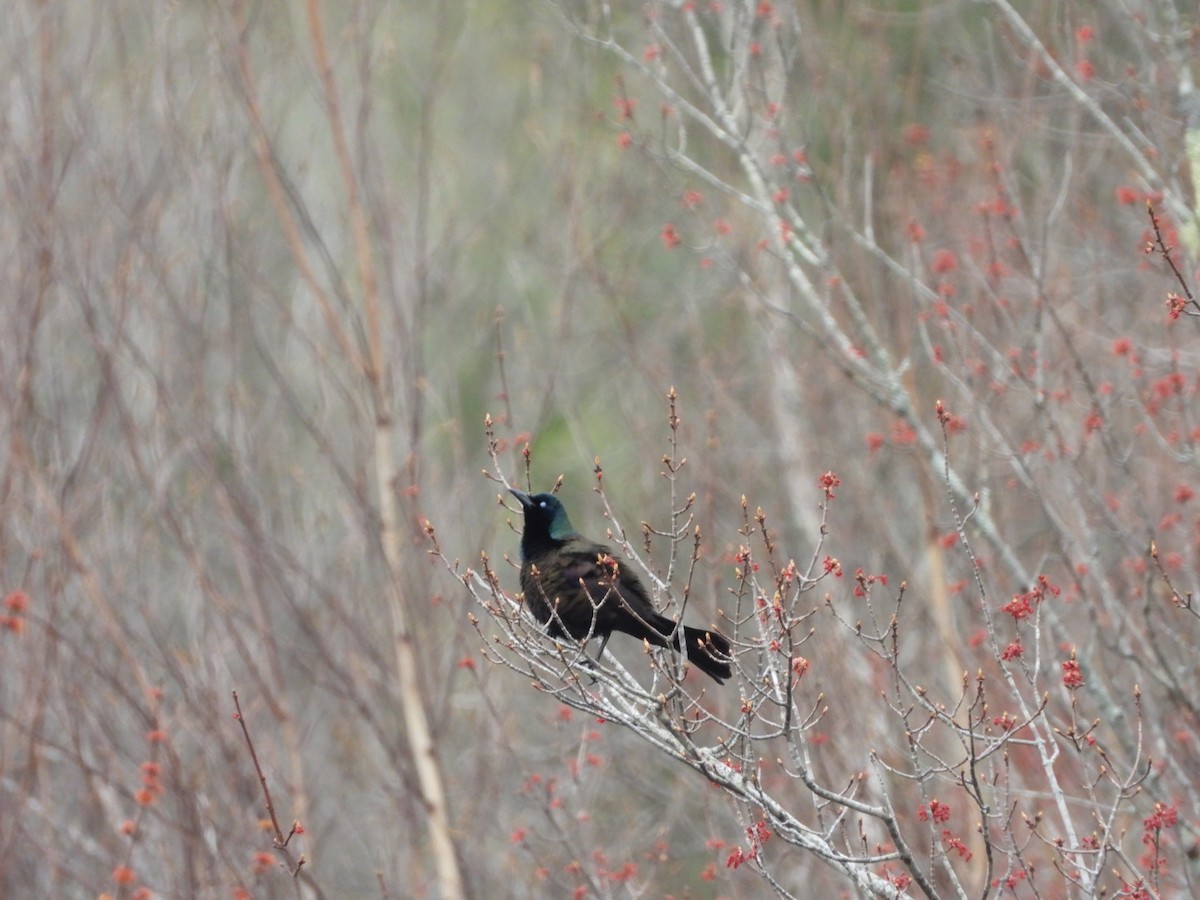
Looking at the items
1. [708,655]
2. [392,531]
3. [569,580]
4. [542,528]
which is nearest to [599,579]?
[569,580]

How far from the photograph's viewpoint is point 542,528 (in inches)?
224

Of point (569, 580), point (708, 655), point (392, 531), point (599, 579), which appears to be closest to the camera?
point (708, 655)

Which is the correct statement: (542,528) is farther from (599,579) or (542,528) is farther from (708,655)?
(708,655)

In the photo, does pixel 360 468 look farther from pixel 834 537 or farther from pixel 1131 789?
pixel 1131 789

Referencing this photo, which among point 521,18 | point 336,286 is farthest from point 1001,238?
point 521,18

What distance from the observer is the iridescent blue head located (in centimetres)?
565

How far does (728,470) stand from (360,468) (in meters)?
3.95

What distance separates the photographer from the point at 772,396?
1178cm

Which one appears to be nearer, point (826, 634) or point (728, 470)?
point (826, 634)

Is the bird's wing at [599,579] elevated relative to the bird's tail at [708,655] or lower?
lower

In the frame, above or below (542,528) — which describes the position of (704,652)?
above

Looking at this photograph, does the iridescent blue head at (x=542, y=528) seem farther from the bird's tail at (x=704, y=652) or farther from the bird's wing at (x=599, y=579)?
the bird's tail at (x=704, y=652)

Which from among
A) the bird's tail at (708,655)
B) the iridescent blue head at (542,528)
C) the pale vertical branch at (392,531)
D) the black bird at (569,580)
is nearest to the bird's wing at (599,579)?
the black bird at (569,580)

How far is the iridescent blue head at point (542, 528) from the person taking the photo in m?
5.65
